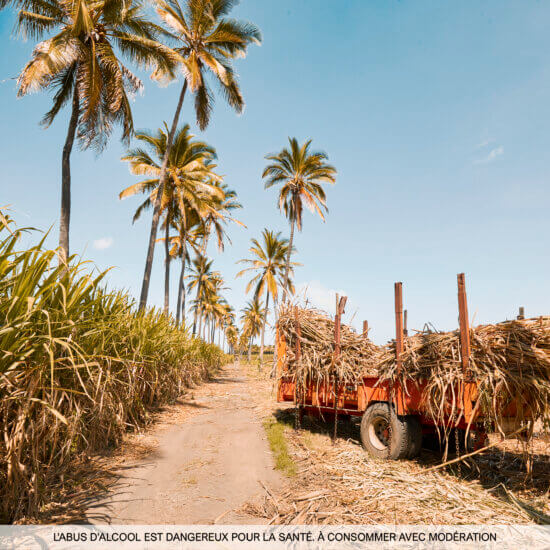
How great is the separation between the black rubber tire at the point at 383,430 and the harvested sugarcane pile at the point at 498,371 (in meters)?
0.57

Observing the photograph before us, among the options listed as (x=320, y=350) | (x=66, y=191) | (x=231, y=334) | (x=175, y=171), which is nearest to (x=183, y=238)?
(x=175, y=171)

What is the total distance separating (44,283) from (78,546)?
2323 millimetres

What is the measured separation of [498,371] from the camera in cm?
400

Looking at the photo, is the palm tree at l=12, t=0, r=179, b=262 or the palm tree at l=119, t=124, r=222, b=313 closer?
the palm tree at l=12, t=0, r=179, b=262

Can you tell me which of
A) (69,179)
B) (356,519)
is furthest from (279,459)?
(69,179)

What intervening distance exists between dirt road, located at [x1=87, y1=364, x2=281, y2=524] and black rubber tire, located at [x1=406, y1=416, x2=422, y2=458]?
197 centimetres

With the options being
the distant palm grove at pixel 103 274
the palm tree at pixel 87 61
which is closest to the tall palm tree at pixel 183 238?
the distant palm grove at pixel 103 274

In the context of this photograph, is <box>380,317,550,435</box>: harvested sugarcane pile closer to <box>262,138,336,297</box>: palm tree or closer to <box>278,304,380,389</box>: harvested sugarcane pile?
<box>278,304,380,389</box>: harvested sugarcane pile

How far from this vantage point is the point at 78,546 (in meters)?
2.80

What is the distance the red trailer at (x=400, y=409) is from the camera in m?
4.25

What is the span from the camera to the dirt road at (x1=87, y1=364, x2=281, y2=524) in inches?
138

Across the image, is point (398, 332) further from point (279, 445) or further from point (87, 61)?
point (87, 61)

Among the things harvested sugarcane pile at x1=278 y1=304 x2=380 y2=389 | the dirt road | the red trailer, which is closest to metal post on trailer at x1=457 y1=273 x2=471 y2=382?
the red trailer

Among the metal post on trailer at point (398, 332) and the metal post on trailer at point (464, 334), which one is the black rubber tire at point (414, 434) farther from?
the metal post on trailer at point (464, 334)
